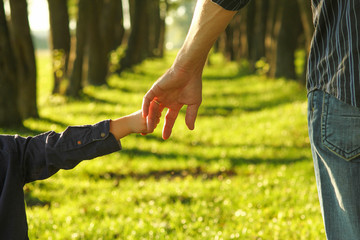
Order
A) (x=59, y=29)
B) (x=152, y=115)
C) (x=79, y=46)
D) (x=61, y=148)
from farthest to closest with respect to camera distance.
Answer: (x=59, y=29) → (x=79, y=46) → (x=152, y=115) → (x=61, y=148)

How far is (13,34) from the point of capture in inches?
404

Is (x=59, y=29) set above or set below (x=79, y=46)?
above

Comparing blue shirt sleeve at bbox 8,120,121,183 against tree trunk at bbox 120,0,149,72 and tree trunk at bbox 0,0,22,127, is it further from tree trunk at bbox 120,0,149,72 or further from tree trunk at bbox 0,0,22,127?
tree trunk at bbox 120,0,149,72

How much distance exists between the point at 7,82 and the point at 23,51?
1.30 meters

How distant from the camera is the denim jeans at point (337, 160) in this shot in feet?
5.92

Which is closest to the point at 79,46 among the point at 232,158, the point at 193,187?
the point at 232,158

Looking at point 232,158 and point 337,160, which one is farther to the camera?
point 232,158

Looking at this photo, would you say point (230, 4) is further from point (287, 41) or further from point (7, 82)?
point (287, 41)

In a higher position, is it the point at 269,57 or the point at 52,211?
the point at 52,211

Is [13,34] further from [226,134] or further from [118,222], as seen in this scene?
[118,222]

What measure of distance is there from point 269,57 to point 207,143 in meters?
13.4

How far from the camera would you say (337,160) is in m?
1.84

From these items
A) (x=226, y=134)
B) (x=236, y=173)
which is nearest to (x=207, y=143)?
(x=226, y=134)

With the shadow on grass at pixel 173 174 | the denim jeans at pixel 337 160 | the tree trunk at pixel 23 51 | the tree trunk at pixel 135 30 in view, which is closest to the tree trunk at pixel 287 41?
the tree trunk at pixel 135 30
